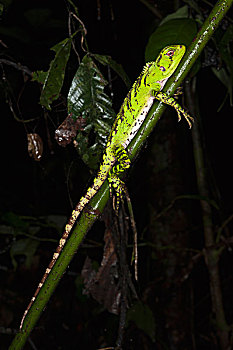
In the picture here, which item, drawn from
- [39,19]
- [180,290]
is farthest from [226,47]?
[39,19]

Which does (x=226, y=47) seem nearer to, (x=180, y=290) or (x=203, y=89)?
(x=180, y=290)

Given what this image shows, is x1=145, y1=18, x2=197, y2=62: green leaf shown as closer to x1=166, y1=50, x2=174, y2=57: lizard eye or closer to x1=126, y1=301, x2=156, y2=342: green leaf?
x1=166, y1=50, x2=174, y2=57: lizard eye

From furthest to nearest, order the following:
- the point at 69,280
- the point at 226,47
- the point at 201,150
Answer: the point at 69,280
the point at 201,150
the point at 226,47

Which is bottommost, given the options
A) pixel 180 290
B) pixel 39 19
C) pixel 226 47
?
pixel 180 290

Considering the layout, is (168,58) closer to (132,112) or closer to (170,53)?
(170,53)

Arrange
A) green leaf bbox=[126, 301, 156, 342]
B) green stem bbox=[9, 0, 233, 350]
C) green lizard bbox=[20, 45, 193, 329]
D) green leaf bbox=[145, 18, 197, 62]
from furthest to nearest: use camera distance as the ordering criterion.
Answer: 1. green leaf bbox=[126, 301, 156, 342]
2. green lizard bbox=[20, 45, 193, 329]
3. green leaf bbox=[145, 18, 197, 62]
4. green stem bbox=[9, 0, 233, 350]

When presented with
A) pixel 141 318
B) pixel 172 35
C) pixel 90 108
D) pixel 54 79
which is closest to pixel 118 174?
pixel 90 108

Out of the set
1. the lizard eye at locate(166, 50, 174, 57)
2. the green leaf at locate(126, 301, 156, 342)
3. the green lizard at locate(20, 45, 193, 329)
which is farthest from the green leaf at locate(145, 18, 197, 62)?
the green leaf at locate(126, 301, 156, 342)
